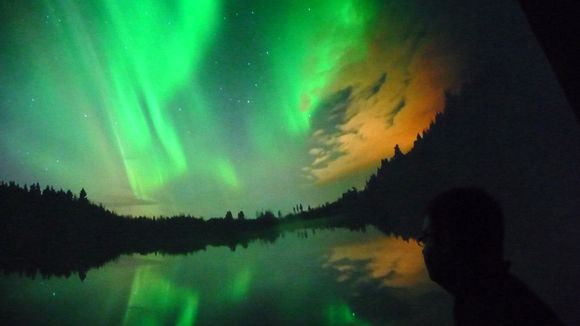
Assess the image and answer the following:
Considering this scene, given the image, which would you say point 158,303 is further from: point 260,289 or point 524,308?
point 524,308

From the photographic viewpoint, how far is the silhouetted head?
0.69 meters

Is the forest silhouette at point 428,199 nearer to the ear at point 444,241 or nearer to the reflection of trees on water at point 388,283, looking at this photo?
the reflection of trees on water at point 388,283

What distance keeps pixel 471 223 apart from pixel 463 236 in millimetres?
29

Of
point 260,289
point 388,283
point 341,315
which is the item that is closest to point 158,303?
point 260,289

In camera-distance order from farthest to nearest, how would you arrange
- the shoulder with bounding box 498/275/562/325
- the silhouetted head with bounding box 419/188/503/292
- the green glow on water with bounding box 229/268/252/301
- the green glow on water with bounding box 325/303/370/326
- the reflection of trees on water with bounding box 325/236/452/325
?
1. the green glow on water with bounding box 229/268/252/301
2. the green glow on water with bounding box 325/303/370/326
3. the reflection of trees on water with bounding box 325/236/452/325
4. the silhouetted head with bounding box 419/188/503/292
5. the shoulder with bounding box 498/275/562/325

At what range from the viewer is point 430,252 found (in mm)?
753

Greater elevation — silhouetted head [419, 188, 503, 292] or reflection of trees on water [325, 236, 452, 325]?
silhouetted head [419, 188, 503, 292]

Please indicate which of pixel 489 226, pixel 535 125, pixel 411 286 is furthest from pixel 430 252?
pixel 535 125

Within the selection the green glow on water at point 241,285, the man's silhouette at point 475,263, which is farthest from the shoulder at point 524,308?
the green glow on water at point 241,285

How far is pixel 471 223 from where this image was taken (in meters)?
0.70

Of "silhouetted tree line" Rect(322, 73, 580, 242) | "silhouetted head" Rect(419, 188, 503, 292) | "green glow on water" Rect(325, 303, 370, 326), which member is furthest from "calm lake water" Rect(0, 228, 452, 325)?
"silhouetted head" Rect(419, 188, 503, 292)

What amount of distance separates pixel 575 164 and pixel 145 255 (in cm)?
745

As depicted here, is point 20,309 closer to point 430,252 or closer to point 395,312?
point 395,312

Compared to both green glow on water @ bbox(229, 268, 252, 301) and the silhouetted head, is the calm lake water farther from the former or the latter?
the silhouetted head
